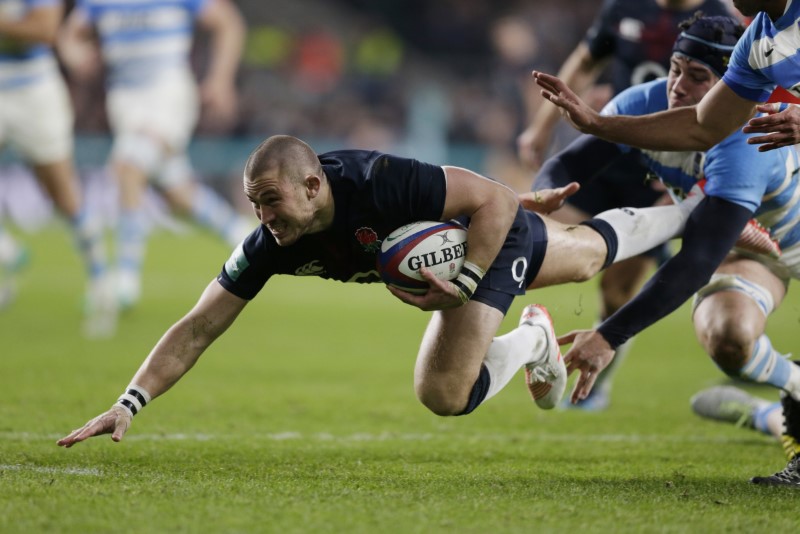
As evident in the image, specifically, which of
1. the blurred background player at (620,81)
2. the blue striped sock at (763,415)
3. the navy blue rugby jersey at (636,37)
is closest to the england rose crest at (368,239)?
the blurred background player at (620,81)

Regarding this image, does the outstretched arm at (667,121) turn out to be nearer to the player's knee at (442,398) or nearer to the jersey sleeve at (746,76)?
the jersey sleeve at (746,76)

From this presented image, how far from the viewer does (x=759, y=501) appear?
4309 mm

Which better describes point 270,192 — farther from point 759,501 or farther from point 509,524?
point 759,501

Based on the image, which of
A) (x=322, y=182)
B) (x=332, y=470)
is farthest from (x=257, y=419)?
(x=322, y=182)

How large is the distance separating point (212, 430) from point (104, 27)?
6.08 m

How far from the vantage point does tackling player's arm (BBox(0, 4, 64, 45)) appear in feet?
30.4

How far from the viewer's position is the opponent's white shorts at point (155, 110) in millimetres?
10695

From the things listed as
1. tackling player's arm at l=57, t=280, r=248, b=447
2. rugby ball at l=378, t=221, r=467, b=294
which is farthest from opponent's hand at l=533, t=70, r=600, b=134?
tackling player's arm at l=57, t=280, r=248, b=447

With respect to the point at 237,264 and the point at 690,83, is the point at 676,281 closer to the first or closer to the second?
the point at 690,83

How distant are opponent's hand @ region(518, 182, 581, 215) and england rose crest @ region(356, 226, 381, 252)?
976 millimetres

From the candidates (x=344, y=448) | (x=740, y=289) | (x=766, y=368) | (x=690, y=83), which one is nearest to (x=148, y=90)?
(x=344, y=448)

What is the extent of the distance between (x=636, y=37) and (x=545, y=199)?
218 cm

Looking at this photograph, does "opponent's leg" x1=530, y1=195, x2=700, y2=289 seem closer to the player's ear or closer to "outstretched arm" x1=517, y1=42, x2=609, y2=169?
the player's ear

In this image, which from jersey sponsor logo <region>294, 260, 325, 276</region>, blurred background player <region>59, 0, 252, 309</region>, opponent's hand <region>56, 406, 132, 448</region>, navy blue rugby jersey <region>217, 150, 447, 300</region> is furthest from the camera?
blurred background player <region>59, 0, 252, 309</region>
